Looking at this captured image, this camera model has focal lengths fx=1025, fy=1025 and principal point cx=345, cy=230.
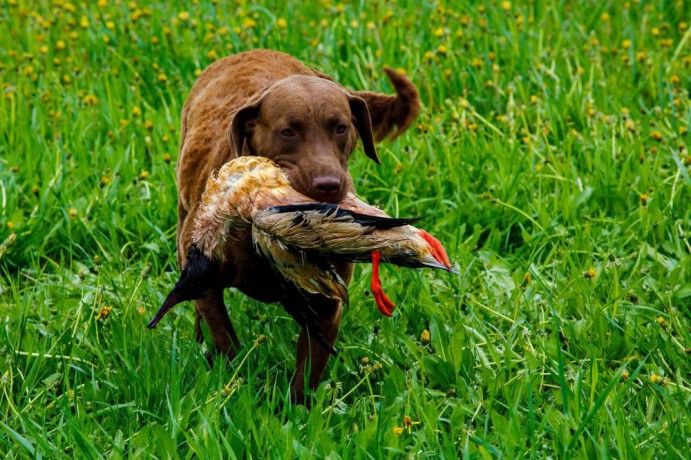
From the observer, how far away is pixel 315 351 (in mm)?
3748

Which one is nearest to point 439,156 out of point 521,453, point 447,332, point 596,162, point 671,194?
point 596,162

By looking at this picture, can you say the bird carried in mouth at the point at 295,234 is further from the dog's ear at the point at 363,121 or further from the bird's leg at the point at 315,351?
the dog's ear at the point at 363,121

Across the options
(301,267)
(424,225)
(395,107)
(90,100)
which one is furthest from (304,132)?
(90,100)

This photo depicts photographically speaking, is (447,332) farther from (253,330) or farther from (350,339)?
(253,330)

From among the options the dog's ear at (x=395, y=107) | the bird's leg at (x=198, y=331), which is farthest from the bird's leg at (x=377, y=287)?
the dog's ear at (x=395, y=107)

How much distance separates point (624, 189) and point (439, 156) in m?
0.97

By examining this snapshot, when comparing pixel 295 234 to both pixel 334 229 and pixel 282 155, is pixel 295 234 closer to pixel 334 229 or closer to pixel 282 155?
pixel 334 229

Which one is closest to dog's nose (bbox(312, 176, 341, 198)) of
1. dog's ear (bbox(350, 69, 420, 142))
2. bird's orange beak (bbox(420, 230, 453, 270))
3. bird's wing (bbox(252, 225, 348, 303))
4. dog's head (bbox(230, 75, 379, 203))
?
dog's head (bbox(230, 75, 379, 203))

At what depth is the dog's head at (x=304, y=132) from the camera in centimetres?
344

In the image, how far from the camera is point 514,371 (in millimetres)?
3902

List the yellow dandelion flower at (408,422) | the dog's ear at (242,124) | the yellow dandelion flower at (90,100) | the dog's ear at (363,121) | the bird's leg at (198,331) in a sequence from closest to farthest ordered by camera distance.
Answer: the yellow dandelion flower at (408,422), the dog's ear at (242,124), the dog's ear at (363,121), the bird's leg at (198,331), the yellow dandelion flower at (90,100)

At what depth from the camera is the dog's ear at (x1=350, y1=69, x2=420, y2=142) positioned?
14.6 feet

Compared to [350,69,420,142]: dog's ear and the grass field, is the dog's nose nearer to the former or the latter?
the grass field

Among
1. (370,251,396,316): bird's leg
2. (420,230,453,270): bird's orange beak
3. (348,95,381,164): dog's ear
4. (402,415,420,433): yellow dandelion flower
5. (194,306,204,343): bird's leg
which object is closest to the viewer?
(370,251,396,316): bird's leg
